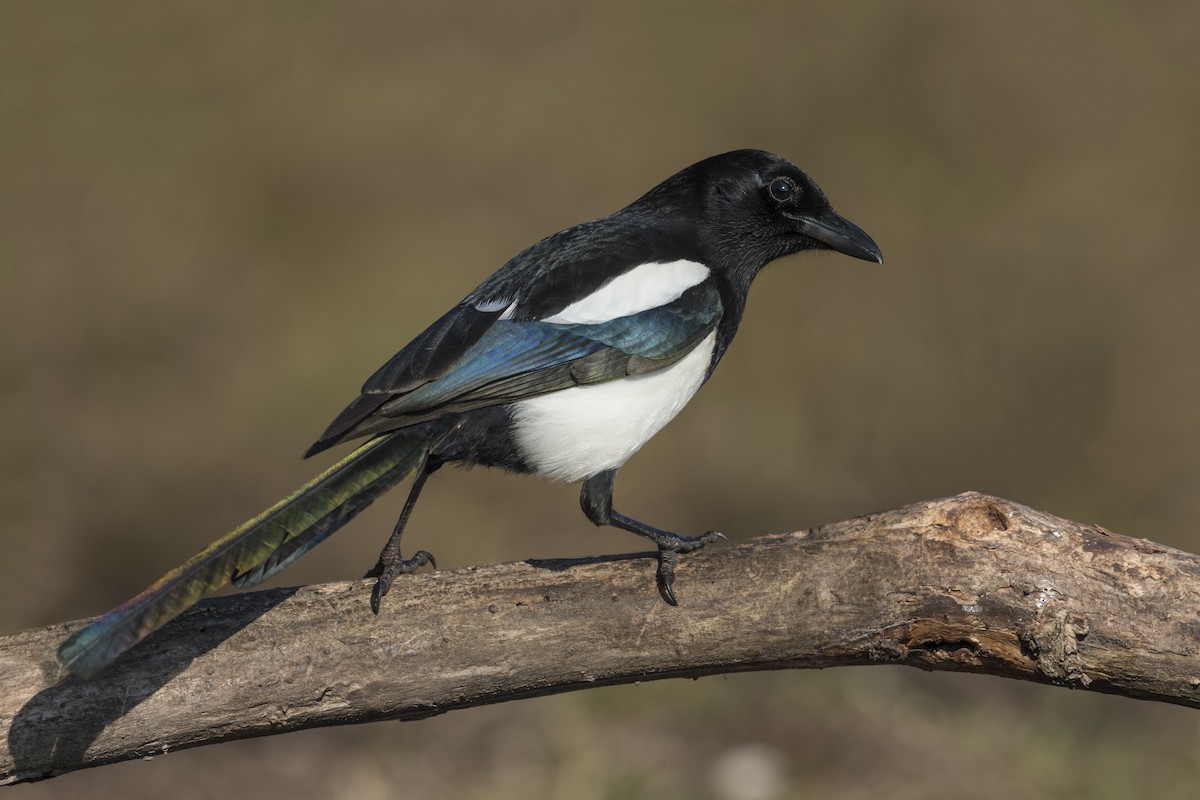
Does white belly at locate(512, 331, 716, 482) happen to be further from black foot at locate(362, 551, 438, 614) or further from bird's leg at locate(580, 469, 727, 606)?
black foot at locate(362, 551, 438, 614)

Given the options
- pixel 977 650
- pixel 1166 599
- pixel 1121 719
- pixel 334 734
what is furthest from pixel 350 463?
pixel 1121 719

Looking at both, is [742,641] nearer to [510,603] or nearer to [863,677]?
[510,603]

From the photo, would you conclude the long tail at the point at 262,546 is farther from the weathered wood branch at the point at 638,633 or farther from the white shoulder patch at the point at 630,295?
the white shoulder patch at the point at 630,295

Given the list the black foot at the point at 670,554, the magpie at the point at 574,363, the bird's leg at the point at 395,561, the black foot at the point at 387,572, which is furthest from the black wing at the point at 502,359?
the black foot at the point at 670,554

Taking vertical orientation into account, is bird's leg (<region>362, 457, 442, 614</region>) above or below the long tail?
below

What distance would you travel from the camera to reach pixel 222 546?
222 centimetres

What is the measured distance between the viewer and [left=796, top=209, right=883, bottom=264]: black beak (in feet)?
10.6

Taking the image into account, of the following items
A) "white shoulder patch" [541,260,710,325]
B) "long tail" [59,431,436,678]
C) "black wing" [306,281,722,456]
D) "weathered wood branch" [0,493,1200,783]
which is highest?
"white shoulder patch" [541,260,710,325]

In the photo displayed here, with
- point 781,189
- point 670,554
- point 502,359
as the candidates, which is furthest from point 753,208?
point 670,554

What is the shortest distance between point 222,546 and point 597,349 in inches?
35.8

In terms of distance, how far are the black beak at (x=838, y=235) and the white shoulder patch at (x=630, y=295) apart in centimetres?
44

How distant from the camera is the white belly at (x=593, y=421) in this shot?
272 centimetres

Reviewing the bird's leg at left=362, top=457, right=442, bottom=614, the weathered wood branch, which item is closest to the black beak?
the weathered wood branch

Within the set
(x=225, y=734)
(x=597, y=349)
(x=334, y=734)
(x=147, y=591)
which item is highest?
(x=597, y=349)
